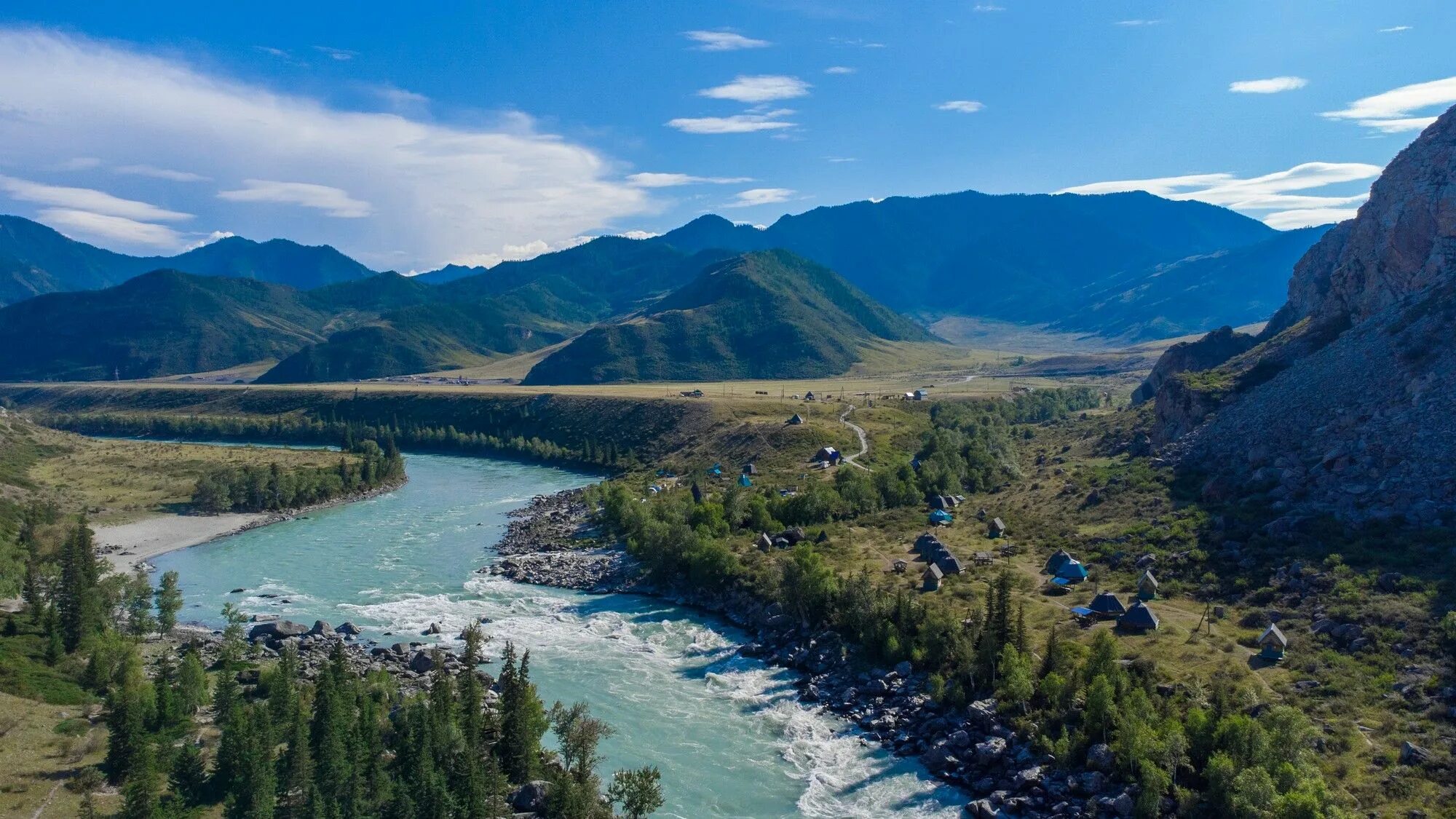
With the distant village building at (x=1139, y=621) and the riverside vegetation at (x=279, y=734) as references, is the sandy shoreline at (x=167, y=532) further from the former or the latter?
the distant village building at (x=1139, y=621)

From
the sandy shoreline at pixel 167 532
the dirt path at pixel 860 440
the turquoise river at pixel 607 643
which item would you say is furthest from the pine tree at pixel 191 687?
the dirt path at pixel 860 440

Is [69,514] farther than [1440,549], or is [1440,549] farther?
[69,514]

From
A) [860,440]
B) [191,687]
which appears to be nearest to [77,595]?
[191,687]

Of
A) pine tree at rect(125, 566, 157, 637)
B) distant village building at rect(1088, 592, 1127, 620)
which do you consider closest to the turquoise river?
A: pine tree at rect(125, 566, 157, 637)

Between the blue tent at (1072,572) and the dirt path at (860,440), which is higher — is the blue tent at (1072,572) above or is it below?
below

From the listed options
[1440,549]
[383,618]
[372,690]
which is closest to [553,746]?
[372,690]

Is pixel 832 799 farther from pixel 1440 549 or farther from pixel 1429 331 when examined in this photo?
pixel 1429 331
